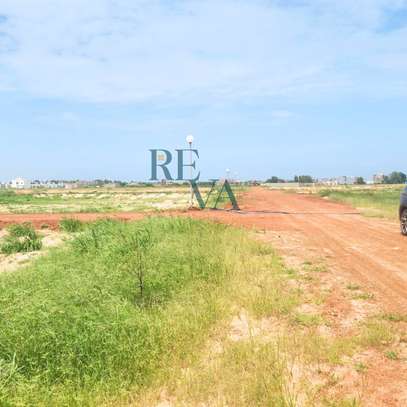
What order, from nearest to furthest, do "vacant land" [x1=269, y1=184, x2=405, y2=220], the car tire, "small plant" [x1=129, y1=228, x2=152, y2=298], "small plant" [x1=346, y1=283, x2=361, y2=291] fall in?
1. "small plant" [x1=346, y1=283, x2=361, y2=291]
2. "small plant" [x1=129, y1=228, x2=152, y2=298]
3. the car tire
4. "vacant land" [x1=269, y1=184, x2=405, y2=220]

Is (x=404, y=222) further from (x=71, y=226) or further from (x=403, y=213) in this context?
(x=71, y=226)

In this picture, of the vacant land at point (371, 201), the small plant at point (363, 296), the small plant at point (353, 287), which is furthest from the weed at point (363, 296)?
the vacant land at point (371, 201)

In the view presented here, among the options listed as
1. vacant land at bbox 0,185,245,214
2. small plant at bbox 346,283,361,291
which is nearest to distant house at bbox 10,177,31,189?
vacant land at bbox 0,185,245,214

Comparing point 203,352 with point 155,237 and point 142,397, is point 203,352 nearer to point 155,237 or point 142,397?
point 142,397

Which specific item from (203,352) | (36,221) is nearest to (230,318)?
(203,352)

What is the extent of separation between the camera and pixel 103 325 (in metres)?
5.22

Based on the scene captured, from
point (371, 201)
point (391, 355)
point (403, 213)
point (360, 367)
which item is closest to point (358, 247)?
point (403, 213)

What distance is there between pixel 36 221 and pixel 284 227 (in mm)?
11553

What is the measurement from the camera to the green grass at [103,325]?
4484mm

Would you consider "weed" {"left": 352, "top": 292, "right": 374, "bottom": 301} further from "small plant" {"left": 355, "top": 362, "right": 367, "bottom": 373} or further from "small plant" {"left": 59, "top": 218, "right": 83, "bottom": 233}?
"small plant" {"left": 59, "top": 218, "right": 83, "bottom": 233}

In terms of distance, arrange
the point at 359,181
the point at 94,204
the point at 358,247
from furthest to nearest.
→ the point at 359,181, the point at 94,204, the point at 358,247

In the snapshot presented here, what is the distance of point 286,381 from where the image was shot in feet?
13.6

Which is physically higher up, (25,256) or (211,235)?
(211,235)

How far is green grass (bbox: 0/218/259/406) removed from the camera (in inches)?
177
